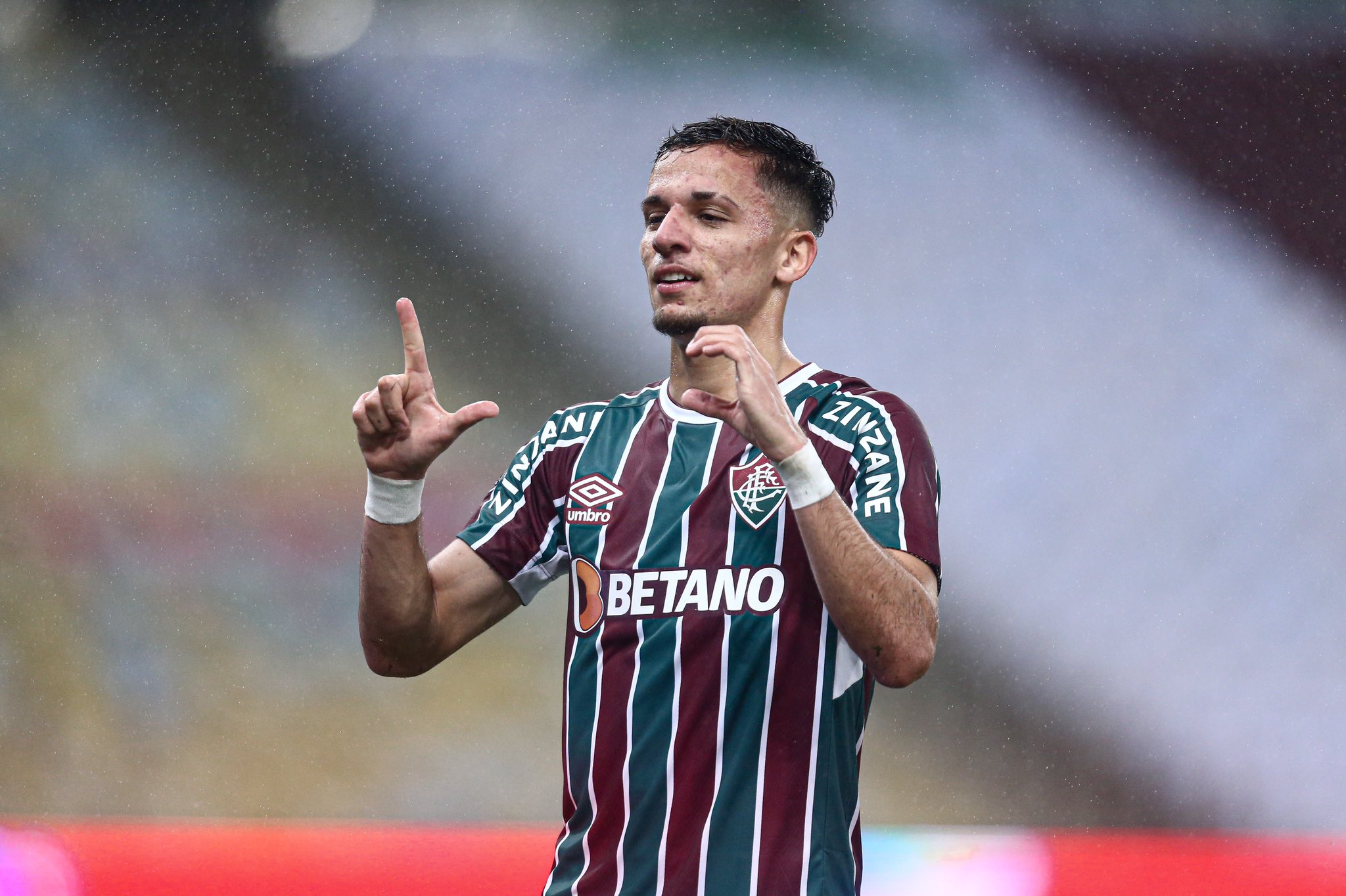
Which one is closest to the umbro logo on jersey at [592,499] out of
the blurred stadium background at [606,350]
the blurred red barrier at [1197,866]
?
the blurred red barrier at [1197,866]

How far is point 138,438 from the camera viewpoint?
3.94m

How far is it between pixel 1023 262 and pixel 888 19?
85 cm

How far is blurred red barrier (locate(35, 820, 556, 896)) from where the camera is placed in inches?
87.3

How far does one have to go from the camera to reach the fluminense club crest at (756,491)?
4.58ft

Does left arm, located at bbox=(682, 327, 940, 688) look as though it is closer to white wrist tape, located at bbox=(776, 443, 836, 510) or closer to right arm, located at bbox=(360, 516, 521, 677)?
white wrist tape, located at bbox=(776, 443, 836, 510)

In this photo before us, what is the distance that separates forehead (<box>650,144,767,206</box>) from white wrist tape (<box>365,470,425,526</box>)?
18.8 inches

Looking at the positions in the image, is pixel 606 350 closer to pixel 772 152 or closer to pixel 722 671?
pixel 772 152

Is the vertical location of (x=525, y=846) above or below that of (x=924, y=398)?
below

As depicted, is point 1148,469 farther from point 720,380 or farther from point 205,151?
point 205,151

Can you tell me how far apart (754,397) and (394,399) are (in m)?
0.40

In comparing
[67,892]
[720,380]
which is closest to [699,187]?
[720,380]

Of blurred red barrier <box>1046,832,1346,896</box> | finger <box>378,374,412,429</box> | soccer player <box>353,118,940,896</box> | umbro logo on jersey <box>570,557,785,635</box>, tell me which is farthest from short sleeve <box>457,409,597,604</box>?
blurred red barrier <box>1046,832,1346,896</box>

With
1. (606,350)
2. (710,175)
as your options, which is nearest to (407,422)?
(710,175)

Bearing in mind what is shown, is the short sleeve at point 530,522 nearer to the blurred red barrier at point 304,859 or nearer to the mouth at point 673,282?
the mouth at point 673,282
